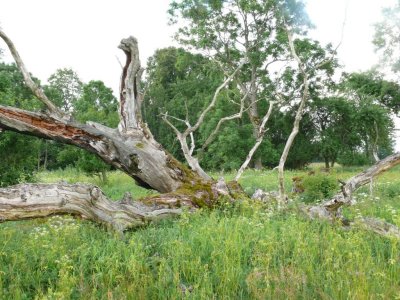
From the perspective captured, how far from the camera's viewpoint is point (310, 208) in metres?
7.28

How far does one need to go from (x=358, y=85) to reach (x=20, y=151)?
3066cm

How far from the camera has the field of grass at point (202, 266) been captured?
380 centimetres

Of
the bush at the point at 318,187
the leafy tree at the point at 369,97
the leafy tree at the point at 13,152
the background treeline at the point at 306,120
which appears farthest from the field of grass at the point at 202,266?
the leafy tree at the point at 369,97

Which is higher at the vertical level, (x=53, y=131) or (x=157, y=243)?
(x=53, y=131)

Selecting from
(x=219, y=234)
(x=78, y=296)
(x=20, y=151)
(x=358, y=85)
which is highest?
(x=358, y=85)

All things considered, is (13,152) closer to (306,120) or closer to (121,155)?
(121,155)

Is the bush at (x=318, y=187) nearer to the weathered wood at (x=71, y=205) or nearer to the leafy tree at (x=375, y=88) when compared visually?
the weathered wood at (x=71, y=205)

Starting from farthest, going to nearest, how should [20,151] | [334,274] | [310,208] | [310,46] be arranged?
[310,46], [20,151], [310,208], [334,274]

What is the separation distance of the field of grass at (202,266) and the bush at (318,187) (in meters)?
5.87

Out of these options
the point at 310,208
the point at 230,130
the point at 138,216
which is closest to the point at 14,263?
the point at 138,216

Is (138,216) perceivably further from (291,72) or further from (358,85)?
(358,85)

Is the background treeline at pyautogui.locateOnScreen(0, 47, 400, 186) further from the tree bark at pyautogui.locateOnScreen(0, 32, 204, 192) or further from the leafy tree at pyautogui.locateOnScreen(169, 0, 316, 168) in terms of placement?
the tree bark at pyautogui.locateOnScreen(0, 32, 204, 192)

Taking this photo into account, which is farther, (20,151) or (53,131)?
(20,151)

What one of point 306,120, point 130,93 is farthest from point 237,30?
point 130,93
